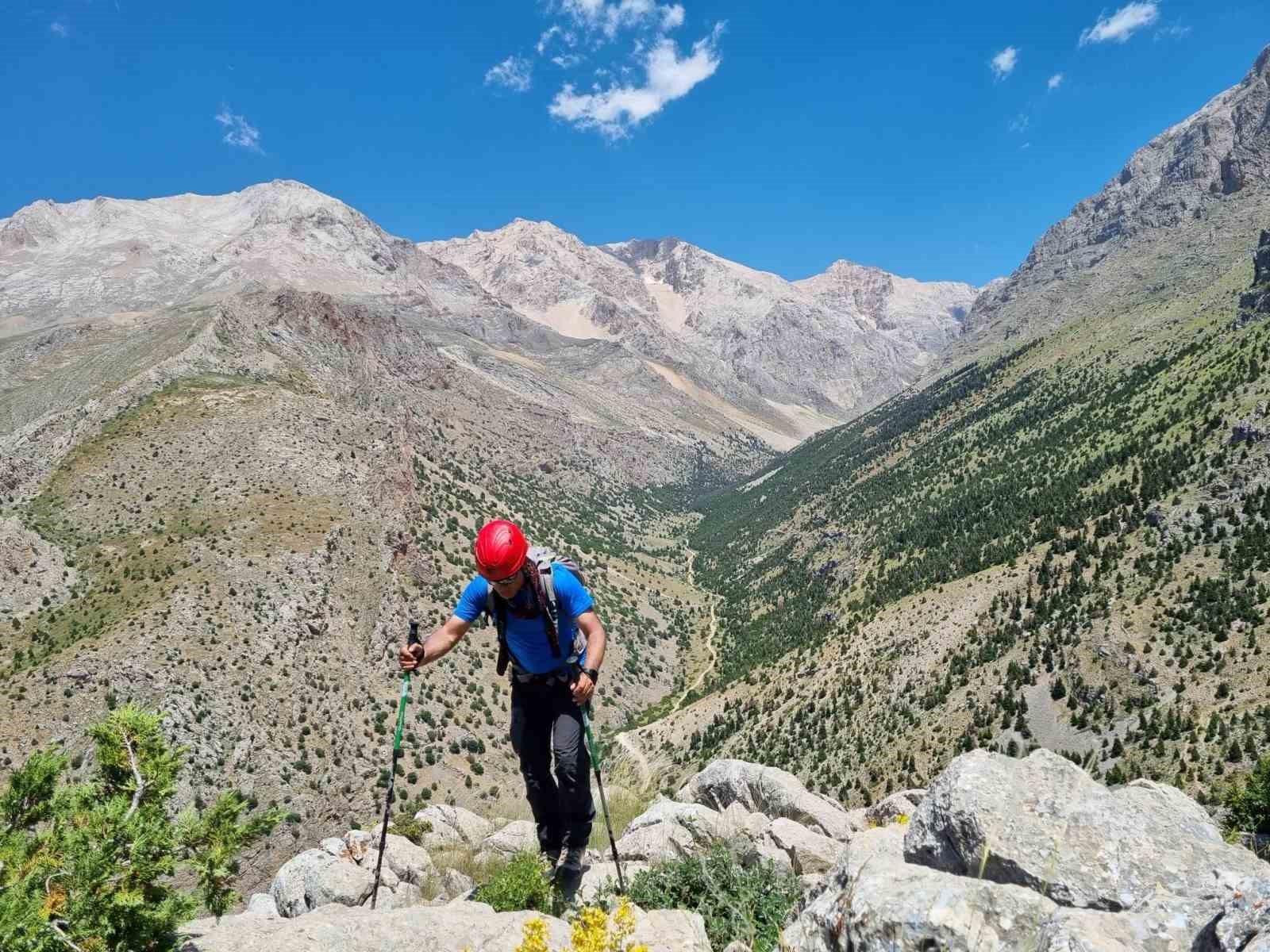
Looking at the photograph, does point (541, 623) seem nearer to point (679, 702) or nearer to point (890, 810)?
point (890, 810)

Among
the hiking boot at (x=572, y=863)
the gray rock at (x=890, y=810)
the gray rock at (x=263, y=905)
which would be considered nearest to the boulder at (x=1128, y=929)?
the hiking boot at (x=572, y=863)

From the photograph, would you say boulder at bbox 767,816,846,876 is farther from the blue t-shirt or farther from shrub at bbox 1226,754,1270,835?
shrub at bbox 1226,754,1270,835

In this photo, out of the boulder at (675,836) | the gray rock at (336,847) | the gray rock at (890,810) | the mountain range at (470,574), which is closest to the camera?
the boulder at (675,836)

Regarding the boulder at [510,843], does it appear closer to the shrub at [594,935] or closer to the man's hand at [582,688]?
the man's hand at [582,688]

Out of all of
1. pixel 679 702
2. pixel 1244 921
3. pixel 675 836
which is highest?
pixel 1244 921

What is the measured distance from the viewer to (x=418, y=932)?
6.96 m

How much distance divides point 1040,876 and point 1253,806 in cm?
1621

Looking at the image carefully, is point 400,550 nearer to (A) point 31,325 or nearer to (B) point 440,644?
(B) point 440,644

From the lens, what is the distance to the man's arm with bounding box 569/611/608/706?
7574 mm

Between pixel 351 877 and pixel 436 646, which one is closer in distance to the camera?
pixel 436 646

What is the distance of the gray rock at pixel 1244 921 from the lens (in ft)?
12.2

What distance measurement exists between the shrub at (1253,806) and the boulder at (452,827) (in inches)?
649

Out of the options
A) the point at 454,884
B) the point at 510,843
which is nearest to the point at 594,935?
the point at 454,884

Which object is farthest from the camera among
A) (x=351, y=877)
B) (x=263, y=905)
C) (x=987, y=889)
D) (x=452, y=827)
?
(x=452, y=827)
